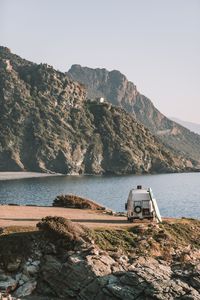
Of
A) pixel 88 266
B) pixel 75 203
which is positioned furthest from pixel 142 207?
pixel 88 266

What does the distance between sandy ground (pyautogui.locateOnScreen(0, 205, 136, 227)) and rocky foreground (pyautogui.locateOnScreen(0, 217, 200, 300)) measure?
4.58 metres

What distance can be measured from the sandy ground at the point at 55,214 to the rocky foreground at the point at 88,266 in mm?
4585

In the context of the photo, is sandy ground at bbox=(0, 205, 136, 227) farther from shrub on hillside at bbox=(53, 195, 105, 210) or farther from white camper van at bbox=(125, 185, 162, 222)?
shrub on hillside at bbox=(53, 195, 105, 210)

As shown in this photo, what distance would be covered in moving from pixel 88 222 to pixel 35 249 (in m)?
9.27

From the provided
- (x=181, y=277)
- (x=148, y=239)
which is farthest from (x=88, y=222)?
(x=181, y=277)

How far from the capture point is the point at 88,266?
2406cm

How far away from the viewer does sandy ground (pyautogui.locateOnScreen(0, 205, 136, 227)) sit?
33469 mm

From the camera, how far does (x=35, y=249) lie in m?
25.7

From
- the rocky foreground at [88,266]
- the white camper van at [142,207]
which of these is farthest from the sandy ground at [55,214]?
the rocky foreground at [88,266]

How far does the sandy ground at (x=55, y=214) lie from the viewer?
3347 cm

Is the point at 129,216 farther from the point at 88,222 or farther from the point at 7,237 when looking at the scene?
the point at 7,237

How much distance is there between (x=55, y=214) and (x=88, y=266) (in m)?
14.9

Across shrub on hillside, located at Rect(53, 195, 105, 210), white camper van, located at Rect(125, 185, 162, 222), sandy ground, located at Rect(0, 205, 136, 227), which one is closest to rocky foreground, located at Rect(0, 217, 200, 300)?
sandy ground, located at Rect(0, 205, 136, 227)

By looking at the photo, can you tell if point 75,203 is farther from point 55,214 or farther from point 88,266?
point 88,266
